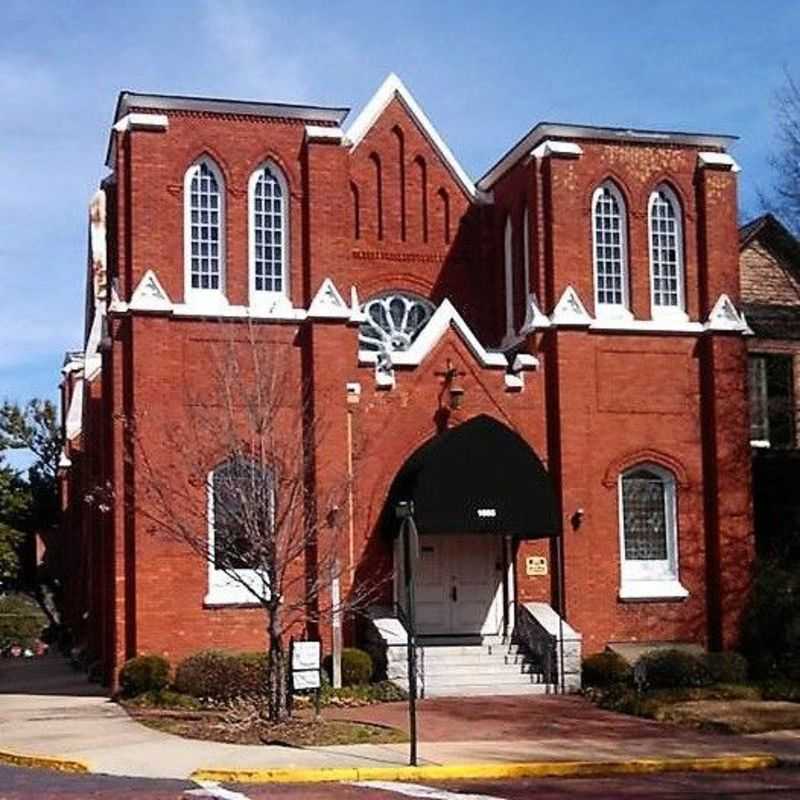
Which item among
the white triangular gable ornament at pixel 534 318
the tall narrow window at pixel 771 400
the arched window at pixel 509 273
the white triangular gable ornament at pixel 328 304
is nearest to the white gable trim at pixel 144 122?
the white triangular gable ornament at pixel 328 304

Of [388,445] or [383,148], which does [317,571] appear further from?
[383,148]

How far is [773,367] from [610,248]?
8083mm

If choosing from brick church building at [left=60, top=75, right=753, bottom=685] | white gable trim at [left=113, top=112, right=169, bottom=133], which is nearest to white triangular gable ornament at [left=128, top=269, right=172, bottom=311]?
brick church building at [left=60, top=75, right=753, bottom=685]

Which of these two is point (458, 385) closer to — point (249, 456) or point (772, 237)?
point (249, 456)

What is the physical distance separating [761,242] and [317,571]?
55.7ft

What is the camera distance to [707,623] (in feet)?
97.0

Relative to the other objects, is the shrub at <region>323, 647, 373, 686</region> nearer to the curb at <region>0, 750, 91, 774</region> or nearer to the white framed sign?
the white framed sign

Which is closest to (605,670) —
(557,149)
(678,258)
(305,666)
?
(305,666)

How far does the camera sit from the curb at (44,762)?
18.2 m

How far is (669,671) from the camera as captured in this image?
2617 centimetres

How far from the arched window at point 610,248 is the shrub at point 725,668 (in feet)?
23.6

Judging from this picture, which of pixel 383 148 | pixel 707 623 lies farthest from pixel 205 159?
pixel 707 623

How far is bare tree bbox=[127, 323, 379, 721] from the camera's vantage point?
82.4ft

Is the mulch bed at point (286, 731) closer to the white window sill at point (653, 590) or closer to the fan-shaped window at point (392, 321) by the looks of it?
the white window sill at point (653, 590)
